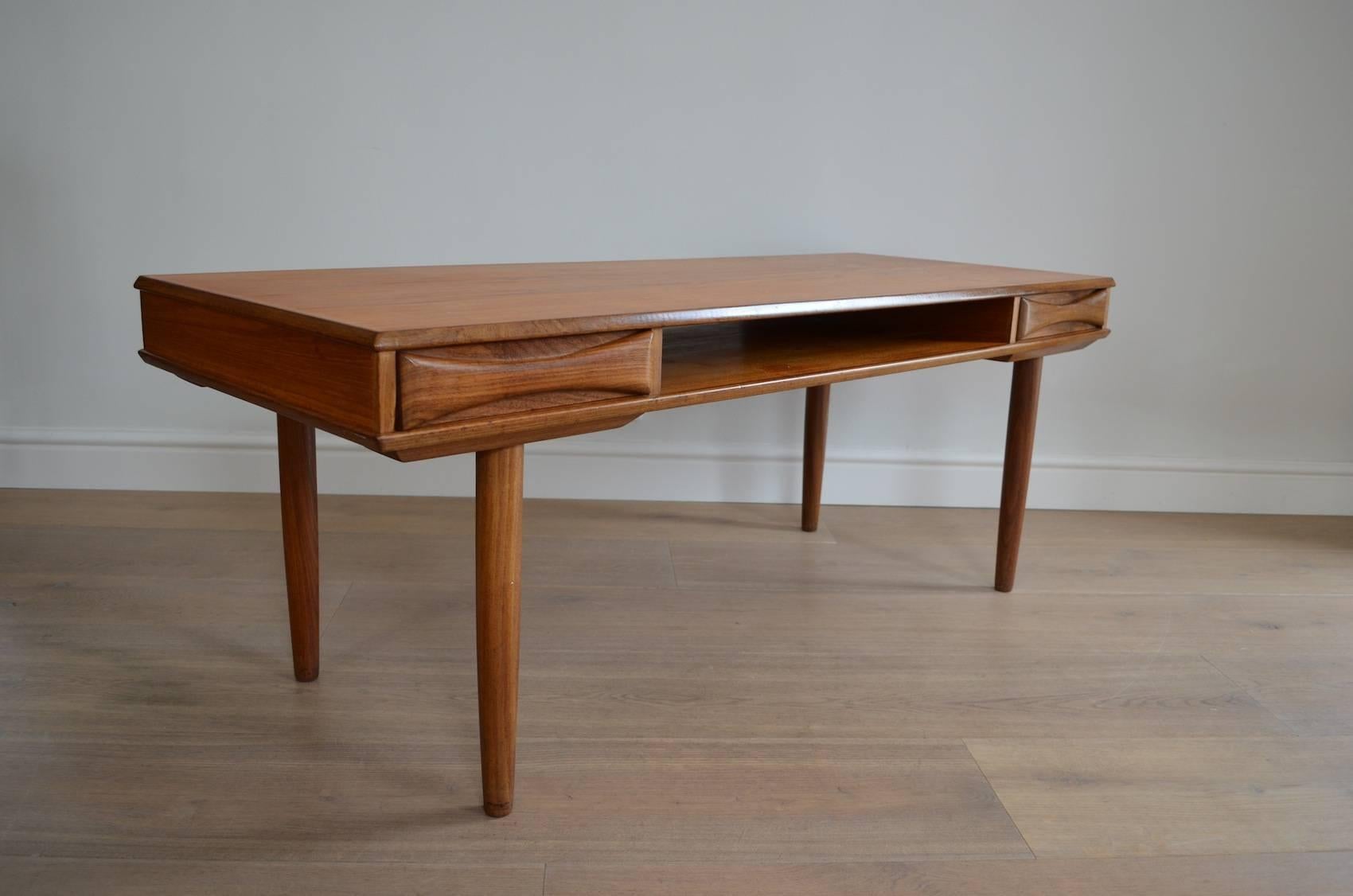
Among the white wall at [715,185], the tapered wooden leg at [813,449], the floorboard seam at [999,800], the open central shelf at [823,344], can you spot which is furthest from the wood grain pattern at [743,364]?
the white wall at [715,185]

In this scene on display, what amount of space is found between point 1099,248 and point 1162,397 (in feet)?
1.40

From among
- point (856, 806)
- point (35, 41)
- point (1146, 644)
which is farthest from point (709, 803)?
point (35, 41)

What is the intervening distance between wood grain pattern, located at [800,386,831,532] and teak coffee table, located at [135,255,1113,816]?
49cm

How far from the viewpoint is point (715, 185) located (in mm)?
2635

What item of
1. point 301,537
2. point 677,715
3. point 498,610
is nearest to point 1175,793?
point 677,715

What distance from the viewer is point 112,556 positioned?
2211mm

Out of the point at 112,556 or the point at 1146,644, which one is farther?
the point at 112,556

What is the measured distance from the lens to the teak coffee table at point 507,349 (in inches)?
44.1

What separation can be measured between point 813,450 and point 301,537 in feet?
4.10

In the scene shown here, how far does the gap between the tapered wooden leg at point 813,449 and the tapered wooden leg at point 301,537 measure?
119 centimetres

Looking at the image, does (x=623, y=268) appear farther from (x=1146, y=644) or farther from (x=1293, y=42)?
(x=1293, y=42)

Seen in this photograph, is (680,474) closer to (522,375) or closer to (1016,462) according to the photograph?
(1016,462)

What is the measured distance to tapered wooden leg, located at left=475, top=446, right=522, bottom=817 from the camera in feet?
4.12

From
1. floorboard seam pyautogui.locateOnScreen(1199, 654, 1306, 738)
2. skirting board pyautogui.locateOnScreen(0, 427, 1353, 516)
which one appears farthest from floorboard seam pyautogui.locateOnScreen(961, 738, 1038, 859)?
skirting board pyautogui.locateOnScreen(0, 427, 1353, 516)
